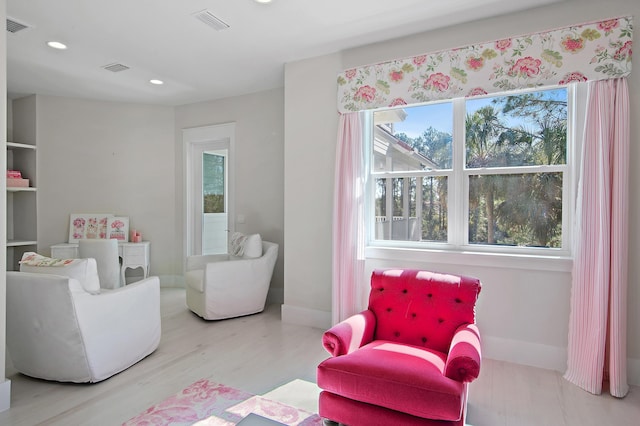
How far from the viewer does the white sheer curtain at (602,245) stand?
2486 mm

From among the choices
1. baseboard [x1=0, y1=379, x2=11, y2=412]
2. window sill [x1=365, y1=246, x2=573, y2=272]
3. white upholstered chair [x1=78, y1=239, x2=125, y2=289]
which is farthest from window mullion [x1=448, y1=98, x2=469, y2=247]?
white upholstered chair [x1=78, y1=239, x2=125, y2=289]

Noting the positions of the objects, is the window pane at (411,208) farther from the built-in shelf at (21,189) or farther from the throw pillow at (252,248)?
the built-in shelf at (21,189)

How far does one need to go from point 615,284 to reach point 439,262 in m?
1.19

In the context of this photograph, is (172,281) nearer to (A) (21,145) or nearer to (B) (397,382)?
(A) (21,145)

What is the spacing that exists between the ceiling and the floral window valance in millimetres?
279

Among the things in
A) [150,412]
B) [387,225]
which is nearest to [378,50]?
[387,225]

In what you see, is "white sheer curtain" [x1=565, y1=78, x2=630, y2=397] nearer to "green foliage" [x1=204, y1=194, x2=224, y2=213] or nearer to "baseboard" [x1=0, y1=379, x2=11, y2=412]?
"baseboard" [x1=0, y1=379, x2=11, y2=412]

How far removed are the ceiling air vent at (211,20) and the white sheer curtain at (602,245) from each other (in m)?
2.86

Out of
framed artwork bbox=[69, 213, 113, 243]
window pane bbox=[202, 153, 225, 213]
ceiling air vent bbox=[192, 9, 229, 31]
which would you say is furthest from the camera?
window pane bbox=[202, 153, 225, 213]

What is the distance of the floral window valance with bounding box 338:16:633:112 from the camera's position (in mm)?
2580

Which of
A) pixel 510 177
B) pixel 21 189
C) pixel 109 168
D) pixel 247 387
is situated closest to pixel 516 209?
pixel 510 177

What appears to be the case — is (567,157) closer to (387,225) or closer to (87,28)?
(387,225)

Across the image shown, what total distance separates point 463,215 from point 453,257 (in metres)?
0.38

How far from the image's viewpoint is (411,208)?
346cm
